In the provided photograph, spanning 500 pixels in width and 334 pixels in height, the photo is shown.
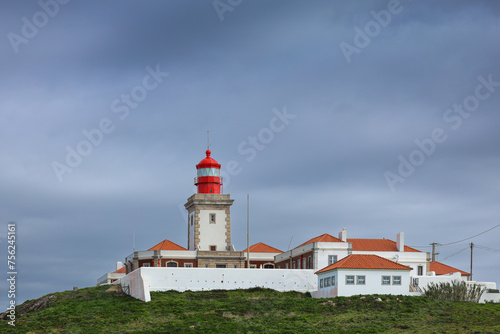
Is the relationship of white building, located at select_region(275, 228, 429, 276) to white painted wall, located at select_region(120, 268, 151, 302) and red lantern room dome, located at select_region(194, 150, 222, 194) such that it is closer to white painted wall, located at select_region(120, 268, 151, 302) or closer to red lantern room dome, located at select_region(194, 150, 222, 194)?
red lantern room dome, located at select_region(194, 150, 222, 194)

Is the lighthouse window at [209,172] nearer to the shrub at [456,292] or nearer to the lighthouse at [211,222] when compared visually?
the lighthouse at [211,222]

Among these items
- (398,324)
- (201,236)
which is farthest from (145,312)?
(201,236)

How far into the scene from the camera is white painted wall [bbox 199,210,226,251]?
2822 inches

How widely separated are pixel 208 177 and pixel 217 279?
17.3m

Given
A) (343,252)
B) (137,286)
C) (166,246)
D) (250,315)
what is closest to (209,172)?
(166,246)

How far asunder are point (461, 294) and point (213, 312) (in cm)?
1900

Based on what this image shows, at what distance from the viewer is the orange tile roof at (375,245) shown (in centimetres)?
6840

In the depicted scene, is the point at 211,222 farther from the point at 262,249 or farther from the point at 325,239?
the point at 325,239

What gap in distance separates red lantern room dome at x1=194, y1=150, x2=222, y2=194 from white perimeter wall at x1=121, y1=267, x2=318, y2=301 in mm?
15820

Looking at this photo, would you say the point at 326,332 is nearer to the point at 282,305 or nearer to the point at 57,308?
the point at 282,305

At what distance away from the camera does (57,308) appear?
5412cm

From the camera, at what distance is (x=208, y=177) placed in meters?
74.2

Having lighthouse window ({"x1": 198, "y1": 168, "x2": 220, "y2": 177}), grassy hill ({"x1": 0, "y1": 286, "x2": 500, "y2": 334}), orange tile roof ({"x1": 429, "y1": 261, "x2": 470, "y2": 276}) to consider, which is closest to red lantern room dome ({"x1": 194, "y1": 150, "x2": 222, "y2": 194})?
lighthouse window ({"x1": 198, "y1": 168, "x2": 220, "y2": 177})

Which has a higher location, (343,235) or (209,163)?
(209,163)
